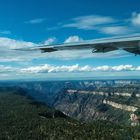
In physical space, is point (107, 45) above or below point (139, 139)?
above

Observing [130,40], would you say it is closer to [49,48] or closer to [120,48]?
[120,48]

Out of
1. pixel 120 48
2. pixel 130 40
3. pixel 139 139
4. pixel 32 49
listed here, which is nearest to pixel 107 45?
pixel 120 48

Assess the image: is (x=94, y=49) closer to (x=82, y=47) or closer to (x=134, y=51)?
(x=82, y=47)

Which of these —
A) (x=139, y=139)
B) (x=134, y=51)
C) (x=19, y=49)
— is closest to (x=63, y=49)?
(x=19, y=49)

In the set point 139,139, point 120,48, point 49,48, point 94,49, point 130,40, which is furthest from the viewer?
point 139,139

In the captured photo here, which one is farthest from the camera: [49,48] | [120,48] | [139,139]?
[139,139]

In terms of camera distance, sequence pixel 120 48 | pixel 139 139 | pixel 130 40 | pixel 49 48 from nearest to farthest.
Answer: pixel 130 40, pixel 120 48, pixel 49 48, pixel 139 139

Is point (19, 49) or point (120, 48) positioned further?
point (19, 49)
